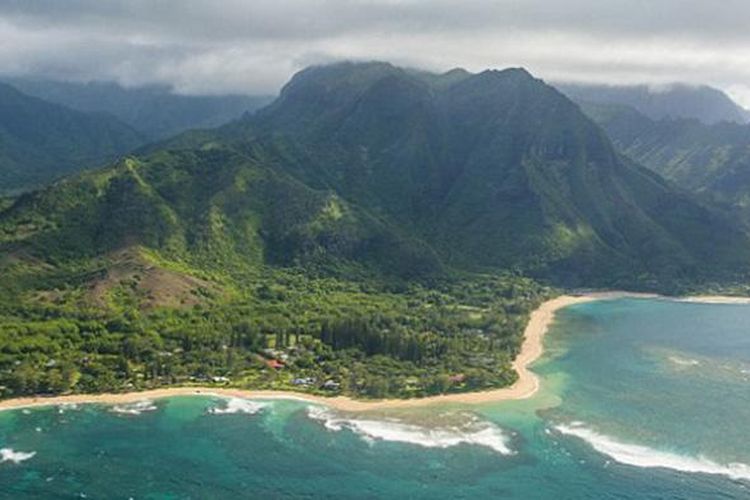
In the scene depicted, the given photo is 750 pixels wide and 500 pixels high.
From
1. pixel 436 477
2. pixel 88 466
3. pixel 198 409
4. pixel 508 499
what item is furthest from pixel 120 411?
pixel 508 499

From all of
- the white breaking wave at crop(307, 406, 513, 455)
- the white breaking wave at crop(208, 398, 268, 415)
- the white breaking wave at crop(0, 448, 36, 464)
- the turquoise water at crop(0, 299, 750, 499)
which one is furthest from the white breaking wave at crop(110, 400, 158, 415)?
the white breaking wave at crop(307, 406, 513, 455)

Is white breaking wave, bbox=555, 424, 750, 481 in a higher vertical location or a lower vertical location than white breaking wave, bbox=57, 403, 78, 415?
higher

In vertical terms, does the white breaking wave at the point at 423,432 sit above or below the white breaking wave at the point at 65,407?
above

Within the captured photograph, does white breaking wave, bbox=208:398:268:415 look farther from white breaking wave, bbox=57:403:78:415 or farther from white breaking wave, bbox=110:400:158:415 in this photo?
white breaking wave, bbox=57:403:78:415

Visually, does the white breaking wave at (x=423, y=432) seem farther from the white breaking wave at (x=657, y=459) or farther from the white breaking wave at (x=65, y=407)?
the white breaking wave at (x=65, y=407)

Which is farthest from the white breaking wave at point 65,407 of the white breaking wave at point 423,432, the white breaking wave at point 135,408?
the white breaking wave at point 423,432

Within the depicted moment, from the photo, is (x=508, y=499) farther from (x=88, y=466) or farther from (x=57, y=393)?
(x=57, y=393)

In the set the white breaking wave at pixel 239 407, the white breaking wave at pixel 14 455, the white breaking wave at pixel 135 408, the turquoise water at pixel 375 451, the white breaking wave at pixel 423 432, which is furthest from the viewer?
the white breaking wave at pixel 239 407
